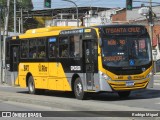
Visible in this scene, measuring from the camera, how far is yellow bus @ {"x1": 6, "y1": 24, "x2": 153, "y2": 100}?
60.1ft

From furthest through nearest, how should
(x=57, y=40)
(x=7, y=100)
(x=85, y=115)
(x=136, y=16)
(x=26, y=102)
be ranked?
(x=136, y=16) → (x=57, y=40) → (x=7, y=100) → (x=26, y=102) → (x=85, y=115)

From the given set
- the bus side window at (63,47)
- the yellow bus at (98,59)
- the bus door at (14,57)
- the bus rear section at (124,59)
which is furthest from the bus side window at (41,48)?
the bus rear section at (124,59)

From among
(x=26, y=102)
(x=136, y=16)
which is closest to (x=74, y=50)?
(x=26, y=102)

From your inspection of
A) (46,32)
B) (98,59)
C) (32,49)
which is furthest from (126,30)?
(32,49)

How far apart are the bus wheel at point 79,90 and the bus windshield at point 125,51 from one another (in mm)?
1679

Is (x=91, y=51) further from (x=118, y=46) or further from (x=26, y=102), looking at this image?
(x=26, y=102)

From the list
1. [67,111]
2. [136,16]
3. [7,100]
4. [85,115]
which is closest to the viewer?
[85,115]

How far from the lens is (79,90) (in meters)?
19.5

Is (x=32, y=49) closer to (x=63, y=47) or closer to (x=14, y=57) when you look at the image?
(x=14, y=57)

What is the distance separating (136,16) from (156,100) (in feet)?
228

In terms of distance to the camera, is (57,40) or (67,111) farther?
(57,40)

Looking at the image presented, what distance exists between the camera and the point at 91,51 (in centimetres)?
1881

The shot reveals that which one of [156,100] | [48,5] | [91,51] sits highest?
[48,5]

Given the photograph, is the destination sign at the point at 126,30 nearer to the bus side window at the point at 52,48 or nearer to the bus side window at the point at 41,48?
the bus side window at the point at 52,48
